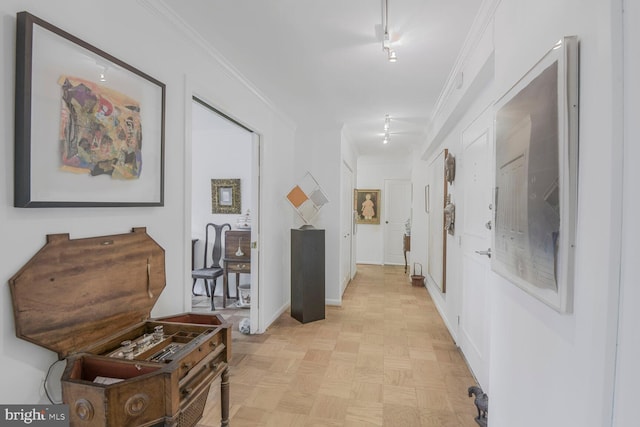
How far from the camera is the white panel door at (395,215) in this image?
7535 millimetres

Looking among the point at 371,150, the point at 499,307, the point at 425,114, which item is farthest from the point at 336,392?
the point at 371,150

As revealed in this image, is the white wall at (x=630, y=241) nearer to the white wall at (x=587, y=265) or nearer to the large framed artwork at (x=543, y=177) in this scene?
the white wall at (x=587, y=265)

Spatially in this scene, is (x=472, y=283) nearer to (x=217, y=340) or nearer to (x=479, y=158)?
(x=479, y=158)

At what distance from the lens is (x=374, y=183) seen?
25.3ft

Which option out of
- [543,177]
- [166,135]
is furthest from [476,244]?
[166,135]

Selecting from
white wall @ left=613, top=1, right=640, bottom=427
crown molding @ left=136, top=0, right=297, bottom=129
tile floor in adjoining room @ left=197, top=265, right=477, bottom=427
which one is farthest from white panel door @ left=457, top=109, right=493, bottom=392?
crown molding @ left=136, top=0, right=297, bottom=129

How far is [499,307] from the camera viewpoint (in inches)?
61.5

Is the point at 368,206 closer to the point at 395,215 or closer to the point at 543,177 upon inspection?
the point at 395,215

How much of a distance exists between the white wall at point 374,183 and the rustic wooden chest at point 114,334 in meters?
6.33

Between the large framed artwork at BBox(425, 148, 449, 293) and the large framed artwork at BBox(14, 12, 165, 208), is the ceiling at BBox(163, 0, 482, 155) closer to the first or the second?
the large framed artwork at BBox(14, 12, 165, 208)

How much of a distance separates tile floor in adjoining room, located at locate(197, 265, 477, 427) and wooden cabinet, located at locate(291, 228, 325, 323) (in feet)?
0.50

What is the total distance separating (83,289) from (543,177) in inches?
71.5

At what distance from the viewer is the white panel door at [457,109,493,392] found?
229cm

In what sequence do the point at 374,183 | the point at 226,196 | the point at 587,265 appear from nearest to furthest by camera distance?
the point at 587,265
the point at 226,196
the point at 374,183
